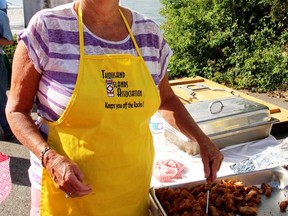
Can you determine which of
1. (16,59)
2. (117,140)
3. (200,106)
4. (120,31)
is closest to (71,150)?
(117,140)

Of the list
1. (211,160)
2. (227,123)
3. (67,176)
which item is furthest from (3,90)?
(67,176)

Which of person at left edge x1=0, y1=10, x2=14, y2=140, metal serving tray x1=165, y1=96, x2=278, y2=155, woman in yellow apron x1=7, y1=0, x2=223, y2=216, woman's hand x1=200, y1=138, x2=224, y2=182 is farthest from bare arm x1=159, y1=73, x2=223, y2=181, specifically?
person at left edge x1=0, y1=10, x2=14, y2=140

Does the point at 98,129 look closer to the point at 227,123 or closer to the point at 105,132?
the point at 105,132

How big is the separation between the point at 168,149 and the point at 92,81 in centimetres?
139

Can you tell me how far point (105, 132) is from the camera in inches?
47.3

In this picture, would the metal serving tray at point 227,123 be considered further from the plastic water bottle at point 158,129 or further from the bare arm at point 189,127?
the bare arm at point 189,127

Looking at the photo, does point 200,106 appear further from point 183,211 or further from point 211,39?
point 211,39

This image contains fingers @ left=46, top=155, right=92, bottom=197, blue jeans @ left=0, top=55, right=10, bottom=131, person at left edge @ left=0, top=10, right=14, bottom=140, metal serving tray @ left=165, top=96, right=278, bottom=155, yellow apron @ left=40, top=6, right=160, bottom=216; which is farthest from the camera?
blue jeans @ left=0, top=55, right=10, bottom=131

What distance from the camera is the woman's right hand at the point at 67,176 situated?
1085 millimetres

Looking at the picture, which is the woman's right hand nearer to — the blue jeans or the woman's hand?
the woman's hand

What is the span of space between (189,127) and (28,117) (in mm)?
630

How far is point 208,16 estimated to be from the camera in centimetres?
702

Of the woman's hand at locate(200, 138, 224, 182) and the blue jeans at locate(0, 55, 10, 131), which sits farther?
the blue jeans at locate(0, 55, 10, 131)

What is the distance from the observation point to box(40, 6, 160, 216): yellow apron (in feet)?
3.90
